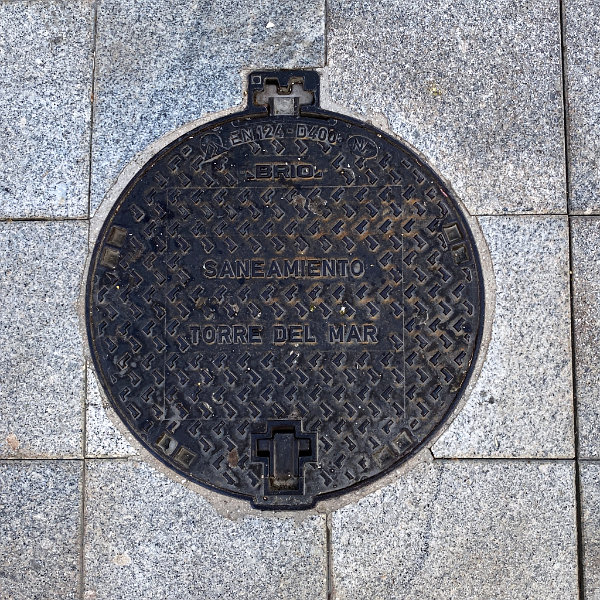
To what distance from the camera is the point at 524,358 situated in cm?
327

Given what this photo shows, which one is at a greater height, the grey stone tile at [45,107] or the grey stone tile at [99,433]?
the grey stone tile at [45,107]

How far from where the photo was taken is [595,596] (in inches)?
125

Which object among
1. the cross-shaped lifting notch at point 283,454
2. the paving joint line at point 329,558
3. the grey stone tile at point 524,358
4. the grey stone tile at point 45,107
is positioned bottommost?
the paving joint line at point 329,558

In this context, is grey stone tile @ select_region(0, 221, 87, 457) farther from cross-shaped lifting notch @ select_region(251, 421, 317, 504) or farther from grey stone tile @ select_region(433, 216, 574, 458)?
grey stone tile @ select_region(433, 216, 574, 458)

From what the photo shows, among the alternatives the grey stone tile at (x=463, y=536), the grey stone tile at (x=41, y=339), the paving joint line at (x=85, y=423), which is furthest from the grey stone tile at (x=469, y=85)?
the grey stone tile at (x=41, y=339)

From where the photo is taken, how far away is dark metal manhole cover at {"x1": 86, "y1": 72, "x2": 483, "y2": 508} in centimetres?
322

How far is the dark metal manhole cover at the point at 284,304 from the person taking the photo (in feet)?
10.6

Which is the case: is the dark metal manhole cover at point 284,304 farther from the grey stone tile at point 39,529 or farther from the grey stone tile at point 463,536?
the grey stone tile at point 39,529

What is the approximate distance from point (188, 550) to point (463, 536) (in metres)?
1.48

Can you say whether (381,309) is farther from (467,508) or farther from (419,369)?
(467,508)

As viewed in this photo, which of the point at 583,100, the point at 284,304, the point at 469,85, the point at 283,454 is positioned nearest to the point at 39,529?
the point at 283,454

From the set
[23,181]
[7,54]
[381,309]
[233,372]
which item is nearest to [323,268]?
[381,309]

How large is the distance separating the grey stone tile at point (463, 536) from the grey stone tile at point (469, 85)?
149 cm

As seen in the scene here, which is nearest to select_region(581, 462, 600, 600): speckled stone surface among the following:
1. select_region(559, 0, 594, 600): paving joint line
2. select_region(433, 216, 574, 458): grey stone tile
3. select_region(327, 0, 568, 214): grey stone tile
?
select_region(559, 0, 594, 600): paving joint line
